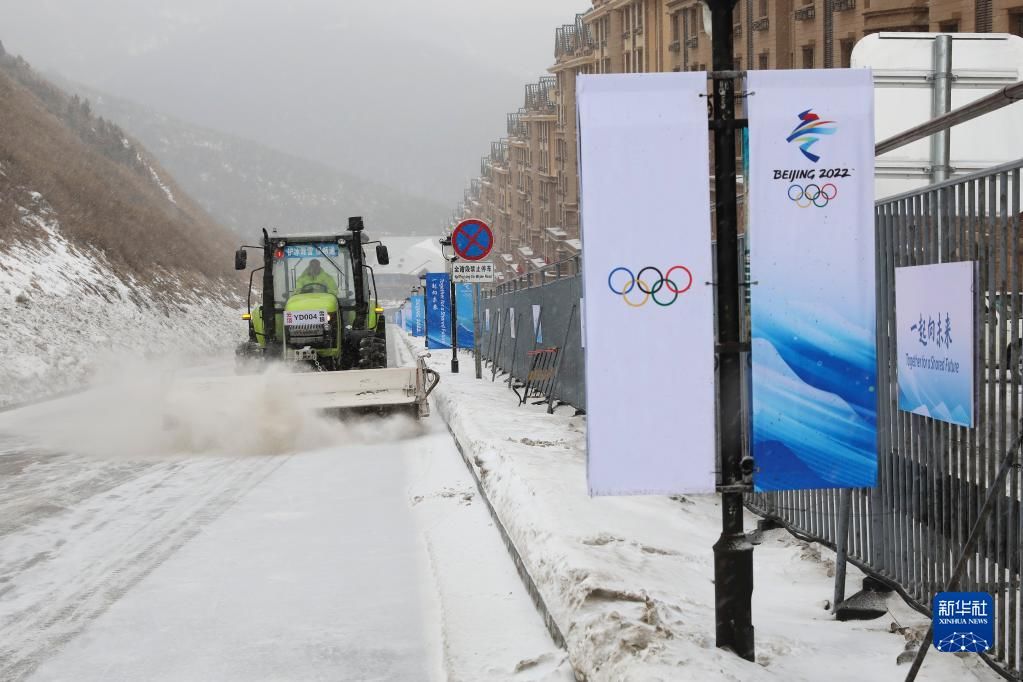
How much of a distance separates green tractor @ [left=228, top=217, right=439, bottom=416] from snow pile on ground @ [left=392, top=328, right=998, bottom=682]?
8.49m

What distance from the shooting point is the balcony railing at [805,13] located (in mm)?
36125

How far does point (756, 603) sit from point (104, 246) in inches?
1540

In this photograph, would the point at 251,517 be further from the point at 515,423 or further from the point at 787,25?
the point at 787,25

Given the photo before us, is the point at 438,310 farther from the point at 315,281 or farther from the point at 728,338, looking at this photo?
the point at 728,338

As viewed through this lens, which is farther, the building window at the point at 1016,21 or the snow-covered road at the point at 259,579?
the building window at the point at 1016,21

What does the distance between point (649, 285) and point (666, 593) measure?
185 cm

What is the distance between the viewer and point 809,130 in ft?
15.1

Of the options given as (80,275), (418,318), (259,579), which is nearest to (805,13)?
(80,275)

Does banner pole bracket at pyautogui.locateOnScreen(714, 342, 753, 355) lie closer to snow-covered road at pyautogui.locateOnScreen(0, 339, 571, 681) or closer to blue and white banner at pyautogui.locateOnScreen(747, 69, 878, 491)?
blue and white banner at pyautogui.locateOnScreen(747, 69, 878, 491)

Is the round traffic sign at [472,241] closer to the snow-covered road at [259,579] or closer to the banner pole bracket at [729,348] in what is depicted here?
the snow-covered road at [259,579]

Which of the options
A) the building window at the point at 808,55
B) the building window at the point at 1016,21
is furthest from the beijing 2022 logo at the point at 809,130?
the building window at the point at 808,55

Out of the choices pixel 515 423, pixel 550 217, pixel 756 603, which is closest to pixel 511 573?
pixel 756 603

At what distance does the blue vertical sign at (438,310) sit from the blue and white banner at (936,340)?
106ft

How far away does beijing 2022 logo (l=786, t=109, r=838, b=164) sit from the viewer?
15.1 feet
